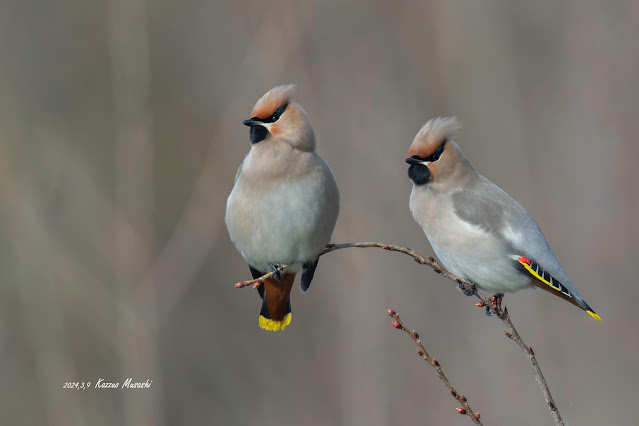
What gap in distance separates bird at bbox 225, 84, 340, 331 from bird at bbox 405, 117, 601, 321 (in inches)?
17.9

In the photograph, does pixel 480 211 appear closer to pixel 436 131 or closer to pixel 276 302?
pixel 436 131

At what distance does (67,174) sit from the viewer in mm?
7621

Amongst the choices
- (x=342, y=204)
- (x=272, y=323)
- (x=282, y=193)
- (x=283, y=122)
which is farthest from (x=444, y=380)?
(x=342, y=204)

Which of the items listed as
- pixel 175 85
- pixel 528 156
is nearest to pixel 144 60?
pixel 175 85

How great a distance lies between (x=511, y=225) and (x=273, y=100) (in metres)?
1.22

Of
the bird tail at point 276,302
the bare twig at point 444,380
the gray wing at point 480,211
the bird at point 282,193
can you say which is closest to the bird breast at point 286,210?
the bird at point 282,193

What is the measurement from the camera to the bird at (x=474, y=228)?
4324mm

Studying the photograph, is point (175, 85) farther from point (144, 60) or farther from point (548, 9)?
point (548, 9)

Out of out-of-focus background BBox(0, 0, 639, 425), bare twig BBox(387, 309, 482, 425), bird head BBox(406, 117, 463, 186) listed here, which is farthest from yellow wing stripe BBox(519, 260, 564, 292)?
out-of-focus background BBox(0, 0, 639, 425)

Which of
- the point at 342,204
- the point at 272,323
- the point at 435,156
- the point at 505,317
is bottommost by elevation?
the point at 342,204

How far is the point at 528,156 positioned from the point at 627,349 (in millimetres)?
1885

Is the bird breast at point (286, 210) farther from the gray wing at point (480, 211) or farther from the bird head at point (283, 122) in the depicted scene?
the gray wing at point (480, 211)

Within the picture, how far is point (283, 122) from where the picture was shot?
14.5 ft

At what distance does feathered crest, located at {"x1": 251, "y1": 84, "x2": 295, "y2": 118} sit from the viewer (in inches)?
171
